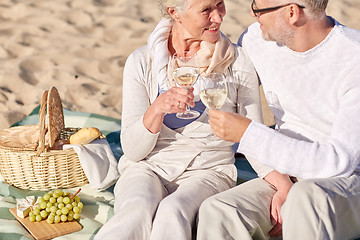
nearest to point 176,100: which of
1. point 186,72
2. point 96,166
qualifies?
point 186,72

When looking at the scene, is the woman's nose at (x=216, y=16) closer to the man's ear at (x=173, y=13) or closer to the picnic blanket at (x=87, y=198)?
the man's ear at (x=173, y=13)

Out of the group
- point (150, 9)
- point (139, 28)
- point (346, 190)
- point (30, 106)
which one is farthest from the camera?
point (150, 9)

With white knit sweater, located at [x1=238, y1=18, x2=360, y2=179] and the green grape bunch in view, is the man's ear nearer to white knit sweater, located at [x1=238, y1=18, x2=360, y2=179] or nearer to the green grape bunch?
white knit sweater, located at [x1=238, y1=18, x2=360, y2=179]

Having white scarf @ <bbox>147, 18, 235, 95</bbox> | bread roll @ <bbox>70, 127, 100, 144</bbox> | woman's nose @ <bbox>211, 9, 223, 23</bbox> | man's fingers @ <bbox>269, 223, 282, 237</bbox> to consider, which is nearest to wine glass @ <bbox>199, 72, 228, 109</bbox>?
white scarf @ <bbox>147, 18, 235, 95</bbox>

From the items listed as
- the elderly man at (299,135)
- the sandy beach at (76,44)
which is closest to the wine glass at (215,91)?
the elderly man at (299,135)

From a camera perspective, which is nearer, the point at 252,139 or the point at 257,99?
the point at 252,139

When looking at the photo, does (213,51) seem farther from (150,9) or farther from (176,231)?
(150,9)

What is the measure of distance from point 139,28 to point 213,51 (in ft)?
15.2

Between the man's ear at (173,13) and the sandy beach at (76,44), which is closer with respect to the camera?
the man's ear at (173,13)

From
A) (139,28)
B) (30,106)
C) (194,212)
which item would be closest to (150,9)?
(139,28)

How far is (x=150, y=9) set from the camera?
812 cm

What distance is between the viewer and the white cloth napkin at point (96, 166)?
11.7ft

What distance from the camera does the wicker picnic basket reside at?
11.5 ft

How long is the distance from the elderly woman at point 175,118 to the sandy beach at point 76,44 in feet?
7.02
